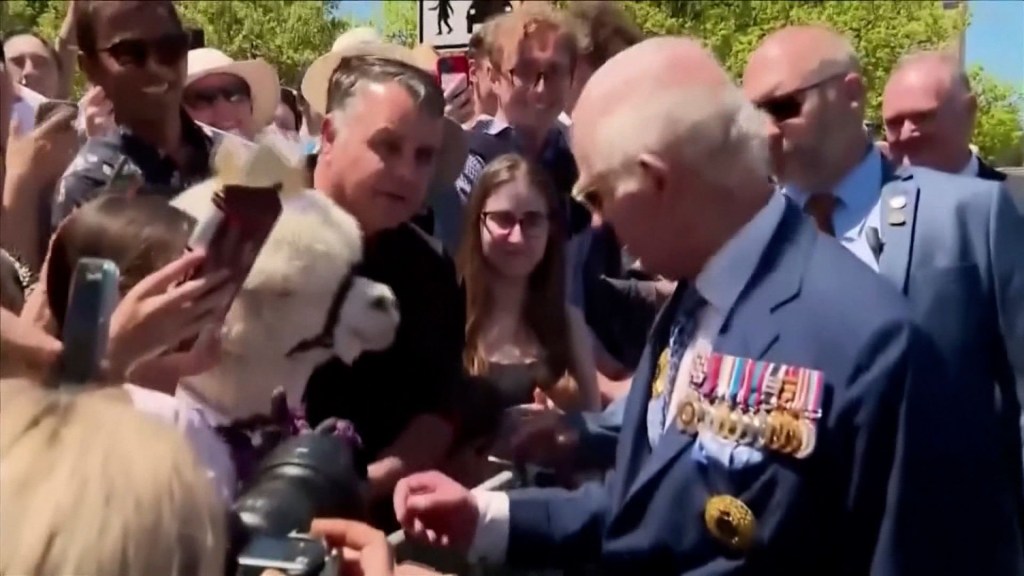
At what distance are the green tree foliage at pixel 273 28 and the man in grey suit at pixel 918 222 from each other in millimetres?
818

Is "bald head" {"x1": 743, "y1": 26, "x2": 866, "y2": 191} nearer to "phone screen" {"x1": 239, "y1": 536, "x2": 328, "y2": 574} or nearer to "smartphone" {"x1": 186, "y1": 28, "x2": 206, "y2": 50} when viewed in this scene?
"smartphone" {"x1": 186, "y1": 28, "x2": 206, "y2": 50}

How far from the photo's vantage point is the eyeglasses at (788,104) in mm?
2715

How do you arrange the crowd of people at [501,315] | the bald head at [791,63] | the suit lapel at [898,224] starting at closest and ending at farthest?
the crowd of people at [501,315], the suit lapel at [898,224], the bald head at [791,63]

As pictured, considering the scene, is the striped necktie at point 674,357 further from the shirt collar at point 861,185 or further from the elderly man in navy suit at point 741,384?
the shirt collar at point 861,185

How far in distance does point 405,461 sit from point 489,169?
0.73m

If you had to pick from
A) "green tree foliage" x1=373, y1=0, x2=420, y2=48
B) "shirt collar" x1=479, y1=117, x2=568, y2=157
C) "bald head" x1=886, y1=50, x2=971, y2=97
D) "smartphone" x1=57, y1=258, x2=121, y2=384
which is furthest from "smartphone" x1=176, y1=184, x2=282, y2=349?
"bald head" x1=886, y1=50, x2=971, y2=97

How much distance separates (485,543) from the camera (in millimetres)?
2062

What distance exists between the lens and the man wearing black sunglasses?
6.77ft

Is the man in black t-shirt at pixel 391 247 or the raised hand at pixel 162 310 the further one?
the man in black t-shirt at pixel 391 247

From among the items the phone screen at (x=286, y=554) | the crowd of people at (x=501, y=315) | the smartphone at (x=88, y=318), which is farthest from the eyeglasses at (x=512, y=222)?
the phone screen at (x=286, y=554)

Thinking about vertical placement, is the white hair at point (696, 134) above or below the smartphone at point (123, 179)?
above

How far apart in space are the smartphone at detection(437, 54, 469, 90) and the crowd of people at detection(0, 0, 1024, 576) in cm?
3

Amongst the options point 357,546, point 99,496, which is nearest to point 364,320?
point 357,546

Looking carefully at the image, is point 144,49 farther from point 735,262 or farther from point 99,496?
point 99,496
